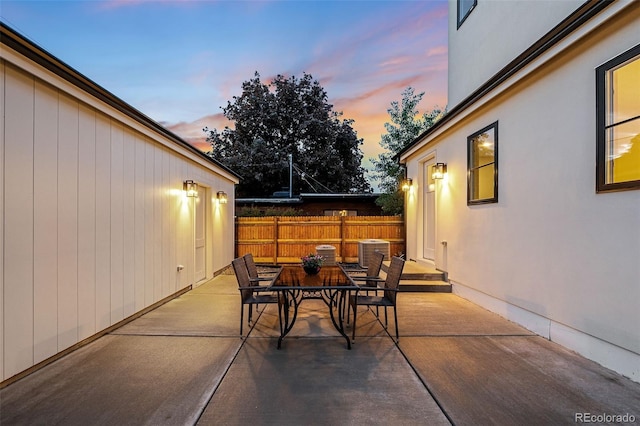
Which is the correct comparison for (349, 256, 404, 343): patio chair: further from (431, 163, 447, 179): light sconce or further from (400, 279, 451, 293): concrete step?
(431, 163, 447, 179): light sconce

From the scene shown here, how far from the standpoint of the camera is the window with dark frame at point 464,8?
692 cm

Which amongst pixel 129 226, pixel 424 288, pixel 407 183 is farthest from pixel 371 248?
pixel 129 226

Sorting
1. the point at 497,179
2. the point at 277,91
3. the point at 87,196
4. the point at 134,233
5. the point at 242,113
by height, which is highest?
the point at 277,91

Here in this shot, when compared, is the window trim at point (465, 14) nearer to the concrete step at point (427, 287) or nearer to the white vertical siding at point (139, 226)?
the concrete step at point (427, 287)

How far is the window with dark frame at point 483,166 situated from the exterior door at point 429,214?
1.53 meters

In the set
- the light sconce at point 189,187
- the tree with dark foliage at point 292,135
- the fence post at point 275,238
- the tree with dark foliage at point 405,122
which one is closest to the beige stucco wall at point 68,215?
the light sconce at point 189,187

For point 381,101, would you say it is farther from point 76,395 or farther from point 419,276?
point 76,395

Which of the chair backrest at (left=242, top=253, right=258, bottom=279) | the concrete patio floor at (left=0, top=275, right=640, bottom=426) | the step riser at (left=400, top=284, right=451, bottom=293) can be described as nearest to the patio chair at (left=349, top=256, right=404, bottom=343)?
the concrete patio floor at (left=0, top=275, right=640, bottom=426)

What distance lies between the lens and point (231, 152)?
66.3 feet

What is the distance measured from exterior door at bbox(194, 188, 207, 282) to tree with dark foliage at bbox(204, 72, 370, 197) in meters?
12.2

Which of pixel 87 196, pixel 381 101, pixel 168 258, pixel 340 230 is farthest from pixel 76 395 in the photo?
pixel 381 101

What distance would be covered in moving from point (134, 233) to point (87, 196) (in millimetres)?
1013

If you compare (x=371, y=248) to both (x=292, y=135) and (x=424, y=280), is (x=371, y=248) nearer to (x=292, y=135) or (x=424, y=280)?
(x=424, y=280)

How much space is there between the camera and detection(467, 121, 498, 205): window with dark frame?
4.73m
